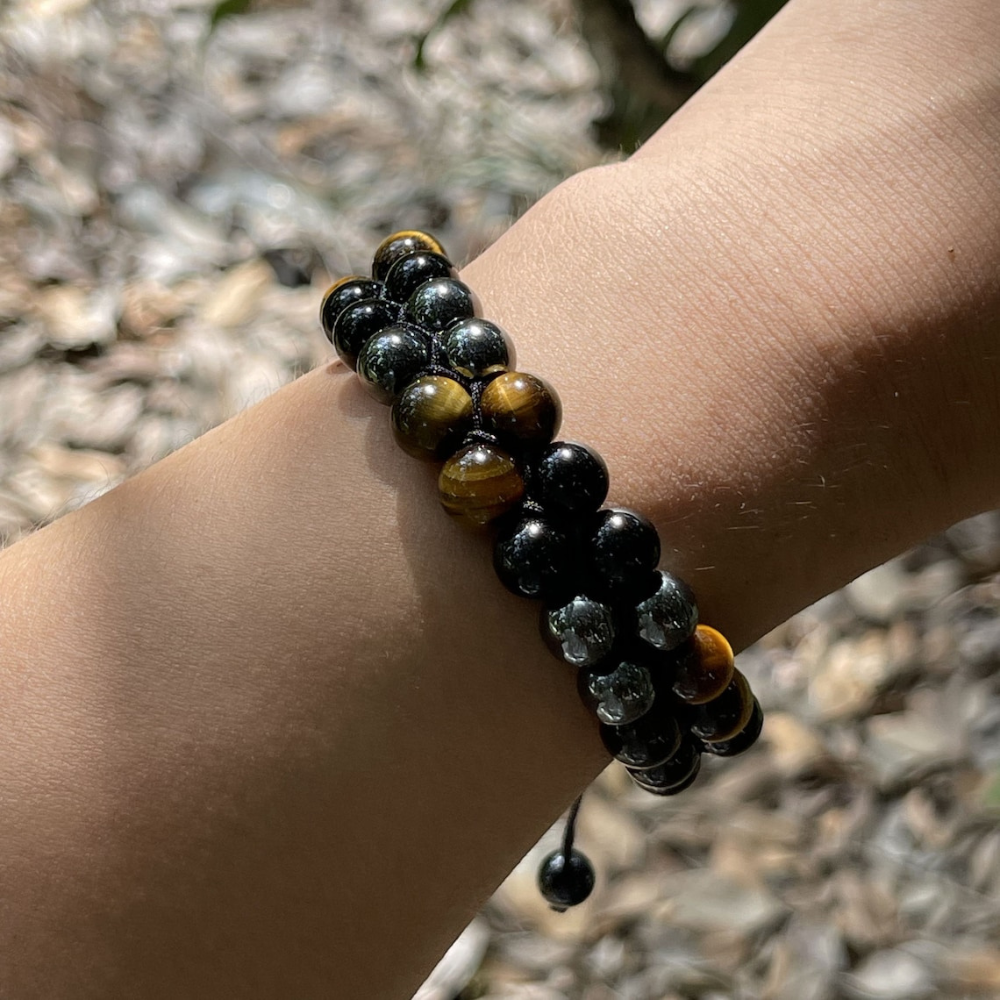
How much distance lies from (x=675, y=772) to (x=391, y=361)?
0.32 meters

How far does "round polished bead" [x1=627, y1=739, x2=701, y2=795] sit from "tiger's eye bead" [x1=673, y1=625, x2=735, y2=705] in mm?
53

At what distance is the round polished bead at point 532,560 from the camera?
649 mm

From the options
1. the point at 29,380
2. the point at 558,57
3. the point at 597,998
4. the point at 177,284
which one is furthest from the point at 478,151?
the point at 597,998

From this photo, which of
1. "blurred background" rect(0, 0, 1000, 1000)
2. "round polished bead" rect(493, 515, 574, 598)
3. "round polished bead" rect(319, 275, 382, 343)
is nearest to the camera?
"round polished bead" rect(493, 515, 574, 598)

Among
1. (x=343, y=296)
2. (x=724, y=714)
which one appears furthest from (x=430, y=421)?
(x=724, y=714)

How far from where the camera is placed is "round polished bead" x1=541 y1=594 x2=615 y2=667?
65cm

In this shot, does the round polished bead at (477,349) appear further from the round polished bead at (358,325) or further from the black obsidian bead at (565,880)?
Result: the black obsidian bead at (565,880)

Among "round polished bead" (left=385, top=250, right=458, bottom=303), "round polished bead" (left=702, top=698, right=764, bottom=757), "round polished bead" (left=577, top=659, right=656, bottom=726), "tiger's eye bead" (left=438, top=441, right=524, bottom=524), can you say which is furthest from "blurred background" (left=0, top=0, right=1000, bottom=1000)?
"round polished bead" (left=385, top=250, right=458, bottom=303)

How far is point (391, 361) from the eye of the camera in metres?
0.69

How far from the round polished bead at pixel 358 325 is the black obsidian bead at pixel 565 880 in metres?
0.43

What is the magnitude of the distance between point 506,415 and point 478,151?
1.40 metres

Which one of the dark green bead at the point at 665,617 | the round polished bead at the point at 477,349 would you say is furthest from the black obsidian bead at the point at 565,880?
the round polished bead at the point at 477,349

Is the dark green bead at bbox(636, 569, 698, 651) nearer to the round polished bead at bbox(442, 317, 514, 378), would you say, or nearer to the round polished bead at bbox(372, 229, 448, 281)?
the round polished bead at bbox(442, 317, 514, 378)

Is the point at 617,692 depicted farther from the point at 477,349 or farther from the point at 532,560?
the point at 477,349
